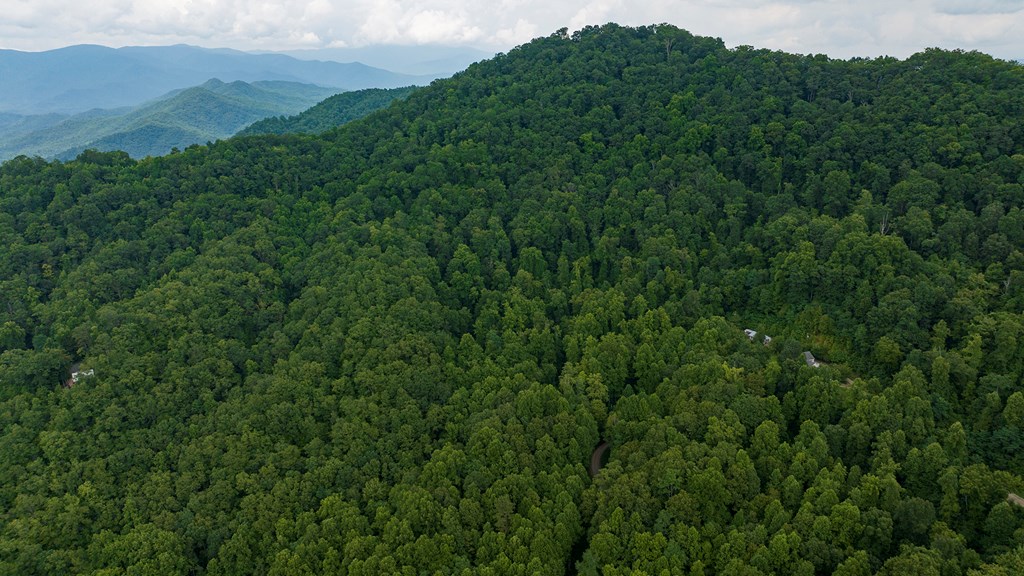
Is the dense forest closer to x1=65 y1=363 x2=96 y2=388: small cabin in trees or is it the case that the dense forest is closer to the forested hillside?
x1=65 y1=363 x2=96 y2=388: small cabin in trees

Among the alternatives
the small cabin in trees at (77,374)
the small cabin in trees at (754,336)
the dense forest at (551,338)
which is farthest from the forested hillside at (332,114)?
the small cabin in trees at (754,336)

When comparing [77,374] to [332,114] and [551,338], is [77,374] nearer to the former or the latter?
[551,338]

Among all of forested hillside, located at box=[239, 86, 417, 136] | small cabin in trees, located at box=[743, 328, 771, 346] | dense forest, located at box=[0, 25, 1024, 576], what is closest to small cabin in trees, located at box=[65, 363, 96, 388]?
dense forest, located at box=[0, 25, 1024, 576]

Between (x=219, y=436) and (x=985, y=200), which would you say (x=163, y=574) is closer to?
(x=219, y=436)

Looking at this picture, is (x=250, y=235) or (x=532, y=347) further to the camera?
(x=250, y=235)

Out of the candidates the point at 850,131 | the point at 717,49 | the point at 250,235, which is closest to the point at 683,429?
the point at 850,131

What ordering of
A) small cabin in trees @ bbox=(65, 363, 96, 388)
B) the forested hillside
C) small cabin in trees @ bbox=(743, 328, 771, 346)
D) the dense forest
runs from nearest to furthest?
the dense forest < small cabin in trees @ bbox=(65, 363, 96, 388) < small cabin in trees @ bbox=(743, 328, 771, 346) < the forested hillside
